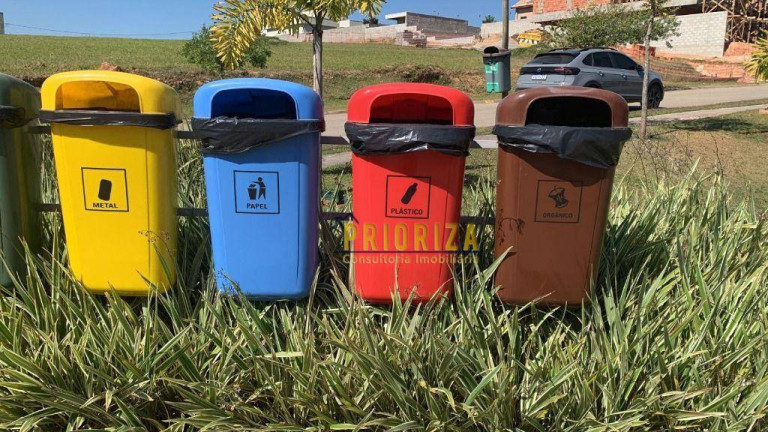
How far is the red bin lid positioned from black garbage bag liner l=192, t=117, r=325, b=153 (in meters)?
0.25

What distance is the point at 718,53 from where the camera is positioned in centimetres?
3406

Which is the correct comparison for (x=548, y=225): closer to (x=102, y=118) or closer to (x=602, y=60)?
(x=102, y=118)

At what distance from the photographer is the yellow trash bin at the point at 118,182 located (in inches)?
108

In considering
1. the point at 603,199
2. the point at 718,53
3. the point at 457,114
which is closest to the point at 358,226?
the point at 457,114

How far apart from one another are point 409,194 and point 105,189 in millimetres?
1417

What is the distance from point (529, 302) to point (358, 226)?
0.89 meters

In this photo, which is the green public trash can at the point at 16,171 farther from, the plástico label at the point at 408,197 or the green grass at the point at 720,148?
the green grass at the point at 720,148

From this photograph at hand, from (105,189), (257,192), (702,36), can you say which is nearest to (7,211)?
(105,189)

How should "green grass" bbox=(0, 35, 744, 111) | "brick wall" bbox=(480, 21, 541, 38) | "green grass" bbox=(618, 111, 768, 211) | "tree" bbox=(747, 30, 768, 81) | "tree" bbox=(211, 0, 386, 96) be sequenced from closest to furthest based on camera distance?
"tree" bbox=(211, 0, 386, 96) < "green grass" bbox=(618, 111, 768, 211) < "tree" bbox=(747, 30, 768, 81) < "green grass" bbox=(0, 35, 744, 111) < "brick wall" bbox=(480, 21, 541, 38)

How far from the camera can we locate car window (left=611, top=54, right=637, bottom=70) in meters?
14.8

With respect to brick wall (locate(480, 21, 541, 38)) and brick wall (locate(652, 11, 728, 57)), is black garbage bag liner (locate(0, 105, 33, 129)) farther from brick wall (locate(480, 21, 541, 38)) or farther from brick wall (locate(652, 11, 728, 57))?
brick wall (locate(480, 21, 541, 38))

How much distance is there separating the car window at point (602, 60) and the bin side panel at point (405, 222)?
42.2 feet

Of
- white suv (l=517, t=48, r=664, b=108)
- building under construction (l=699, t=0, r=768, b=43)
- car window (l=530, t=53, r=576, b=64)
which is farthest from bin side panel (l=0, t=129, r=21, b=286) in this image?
building under construction (l=699, t=0, r=768, b=43)

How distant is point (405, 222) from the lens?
2822 mm
